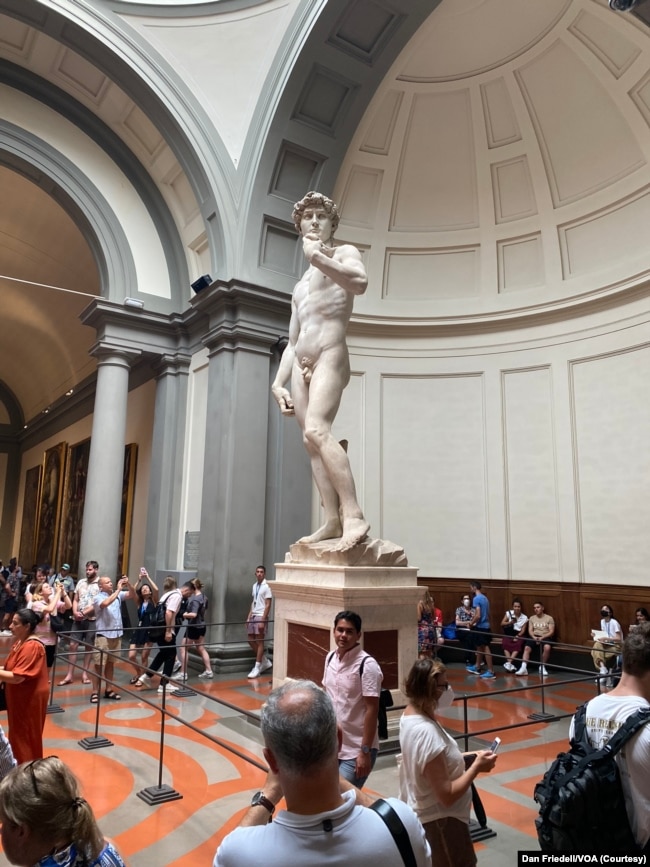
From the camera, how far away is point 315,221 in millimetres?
5695

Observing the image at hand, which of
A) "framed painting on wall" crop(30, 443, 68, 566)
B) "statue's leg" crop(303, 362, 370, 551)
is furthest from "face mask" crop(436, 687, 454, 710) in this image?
"framed painting on wall" crop(30, 443, 68, 566)

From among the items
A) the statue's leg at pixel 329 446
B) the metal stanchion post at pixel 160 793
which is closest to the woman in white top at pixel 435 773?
the metal stanchion post at pixel 160 793

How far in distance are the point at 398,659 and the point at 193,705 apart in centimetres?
254

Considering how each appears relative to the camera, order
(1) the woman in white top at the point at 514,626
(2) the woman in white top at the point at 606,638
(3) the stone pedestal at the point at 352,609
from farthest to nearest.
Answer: (1) the woman in white top at the point at 514,626, (2) the woman in white top at the point at 606,638, (3) the stone pedestal at the point at 352,609

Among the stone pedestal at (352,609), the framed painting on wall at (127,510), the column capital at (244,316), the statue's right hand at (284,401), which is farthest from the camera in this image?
the framed painting on wall at (127,510)

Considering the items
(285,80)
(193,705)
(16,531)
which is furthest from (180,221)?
(16,531)

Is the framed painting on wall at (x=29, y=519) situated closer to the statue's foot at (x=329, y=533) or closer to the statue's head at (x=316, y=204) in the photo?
the statue's foot at (x=329, y=533)

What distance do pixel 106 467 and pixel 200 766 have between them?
21.4ft

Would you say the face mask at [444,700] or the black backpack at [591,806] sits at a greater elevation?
the face mask at [444,700]

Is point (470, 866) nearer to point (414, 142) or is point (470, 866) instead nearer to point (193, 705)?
point (193, 705)

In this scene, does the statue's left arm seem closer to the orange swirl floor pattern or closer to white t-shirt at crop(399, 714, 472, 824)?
the orange swirl floor pattern

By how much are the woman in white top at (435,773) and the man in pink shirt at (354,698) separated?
67 centimetres

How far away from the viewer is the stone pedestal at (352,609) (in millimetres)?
4863

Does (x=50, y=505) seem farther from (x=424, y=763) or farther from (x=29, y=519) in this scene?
(x=424, y=763)
